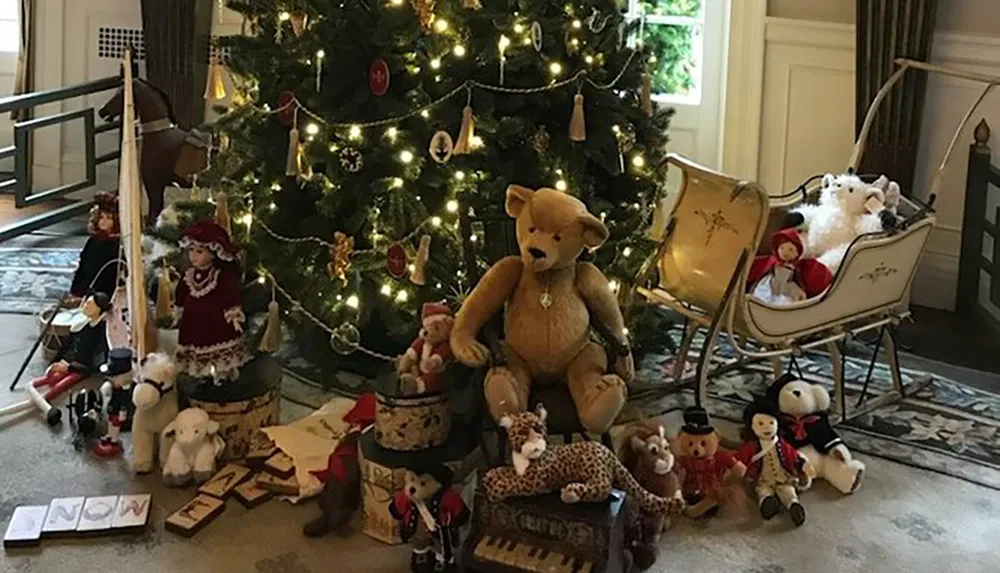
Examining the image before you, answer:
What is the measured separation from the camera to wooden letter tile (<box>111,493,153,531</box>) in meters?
2.89

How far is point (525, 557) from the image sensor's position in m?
2.60

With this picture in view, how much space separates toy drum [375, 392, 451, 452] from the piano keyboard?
32 centimetres

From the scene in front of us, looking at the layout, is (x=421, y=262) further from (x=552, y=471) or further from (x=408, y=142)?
(x=552, y=471)

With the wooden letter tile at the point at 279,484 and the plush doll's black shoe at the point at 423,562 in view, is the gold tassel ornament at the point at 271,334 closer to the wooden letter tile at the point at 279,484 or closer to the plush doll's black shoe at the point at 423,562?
the wooden letter tile at the point at 279,484

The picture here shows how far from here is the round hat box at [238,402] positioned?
10.3 feet

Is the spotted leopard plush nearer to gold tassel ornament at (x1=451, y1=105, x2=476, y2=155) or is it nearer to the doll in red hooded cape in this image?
gold tassel ornament at (x1=451, y1=105, x2=476, y2=155)

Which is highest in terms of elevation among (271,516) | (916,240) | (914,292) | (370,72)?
(370,72)

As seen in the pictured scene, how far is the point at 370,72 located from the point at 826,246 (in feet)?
4.41

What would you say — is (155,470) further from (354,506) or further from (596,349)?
(596,349)

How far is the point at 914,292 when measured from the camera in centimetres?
454

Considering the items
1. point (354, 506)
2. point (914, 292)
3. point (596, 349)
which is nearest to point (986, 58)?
point (914, 292)

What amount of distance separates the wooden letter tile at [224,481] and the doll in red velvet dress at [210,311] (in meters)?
0.22

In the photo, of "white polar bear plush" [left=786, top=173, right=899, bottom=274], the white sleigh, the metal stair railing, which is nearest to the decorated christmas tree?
the white sleigh

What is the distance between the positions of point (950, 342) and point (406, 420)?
212 cm
